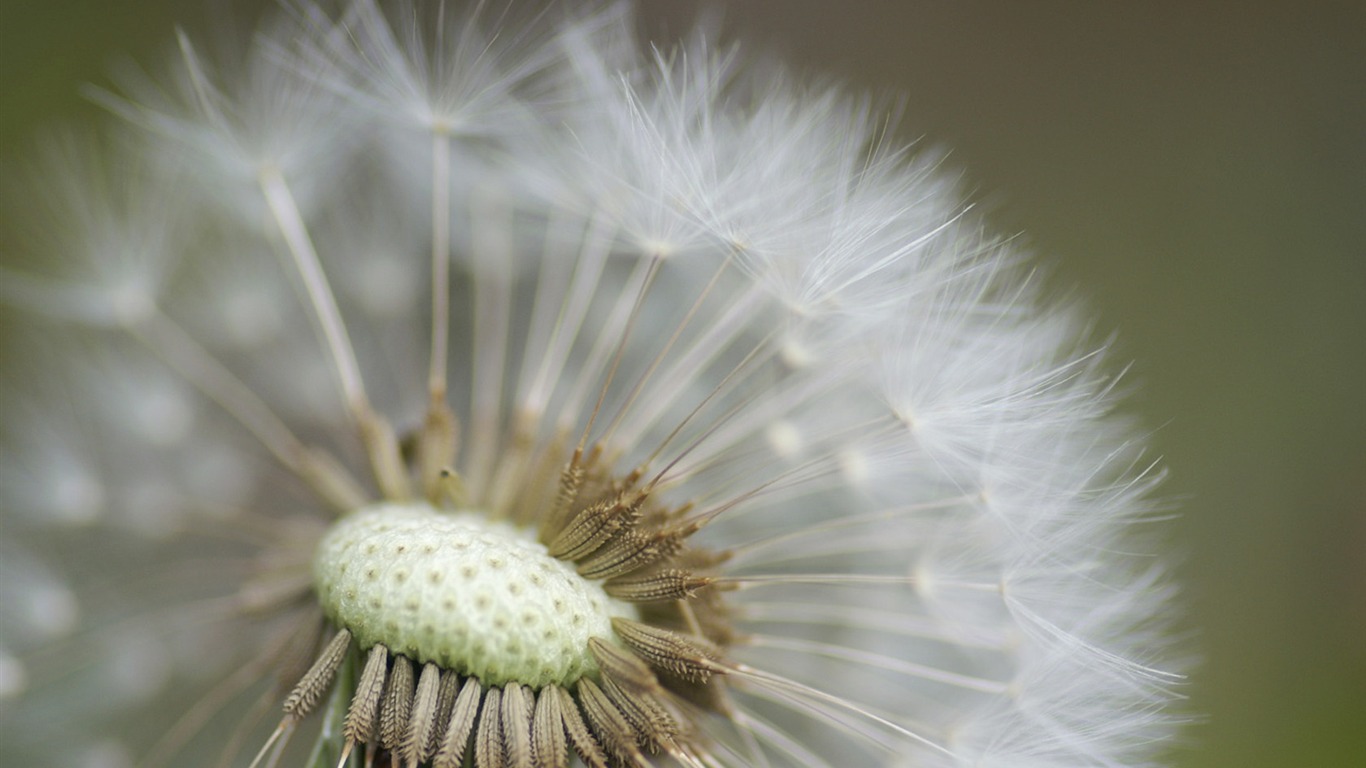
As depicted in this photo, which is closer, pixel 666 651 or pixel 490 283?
pixel 666 651

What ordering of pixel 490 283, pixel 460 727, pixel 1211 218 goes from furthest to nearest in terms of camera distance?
pixel 1211 218
pixel 490 283
pixel 460 727

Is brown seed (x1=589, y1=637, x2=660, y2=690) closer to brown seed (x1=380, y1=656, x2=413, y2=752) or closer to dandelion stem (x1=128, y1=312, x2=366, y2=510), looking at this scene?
brown seed (x1=380, y1=656, x2=413, y2=752)

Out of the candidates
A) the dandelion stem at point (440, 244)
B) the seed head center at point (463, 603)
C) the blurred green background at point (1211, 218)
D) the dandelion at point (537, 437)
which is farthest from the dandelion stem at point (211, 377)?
the blurred green background at point (1211, 218)

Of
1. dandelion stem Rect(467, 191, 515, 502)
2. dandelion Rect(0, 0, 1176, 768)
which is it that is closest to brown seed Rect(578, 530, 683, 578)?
dandelion Rect(0, 0, 1176, 768)

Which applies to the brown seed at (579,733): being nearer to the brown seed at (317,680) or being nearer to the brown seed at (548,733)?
the brown seed at (548,733)

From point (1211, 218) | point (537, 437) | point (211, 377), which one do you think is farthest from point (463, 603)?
point (1211, 218)

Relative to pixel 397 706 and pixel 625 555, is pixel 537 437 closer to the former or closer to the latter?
pixel 625 555
